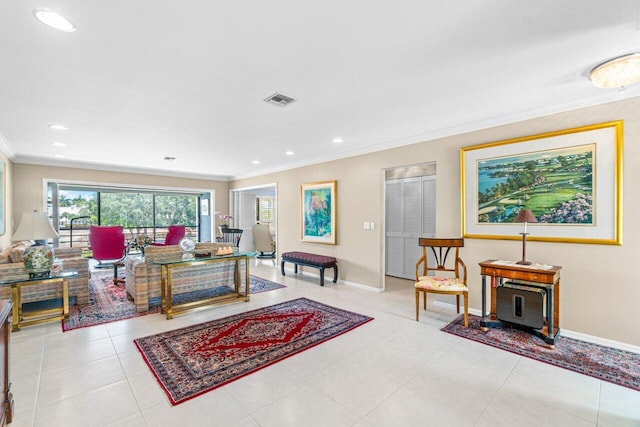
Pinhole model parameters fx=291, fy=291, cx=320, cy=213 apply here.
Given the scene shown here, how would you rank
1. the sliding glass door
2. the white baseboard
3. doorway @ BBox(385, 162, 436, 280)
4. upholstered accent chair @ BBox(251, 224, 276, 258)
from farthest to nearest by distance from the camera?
upholstered accent chair @ BBox(251, 224, 276, 258) → the sliding glass door → doorway @ BBox(385, 162, 436, 280) → the white baseboard

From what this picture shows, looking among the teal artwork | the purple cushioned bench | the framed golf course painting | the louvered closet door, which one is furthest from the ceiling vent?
the louvered closet door

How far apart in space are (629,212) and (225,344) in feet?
13.3

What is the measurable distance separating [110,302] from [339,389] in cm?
377

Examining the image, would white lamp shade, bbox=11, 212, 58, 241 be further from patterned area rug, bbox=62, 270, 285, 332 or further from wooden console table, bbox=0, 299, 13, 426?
wooden console table, bbox=0, 299, 13, 426

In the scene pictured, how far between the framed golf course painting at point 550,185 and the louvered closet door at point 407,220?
175 cm

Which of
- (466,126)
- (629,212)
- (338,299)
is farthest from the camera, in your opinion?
(338,299)

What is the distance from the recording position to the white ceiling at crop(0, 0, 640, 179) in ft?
5.49

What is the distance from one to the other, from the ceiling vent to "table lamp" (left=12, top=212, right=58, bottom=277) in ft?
10.3

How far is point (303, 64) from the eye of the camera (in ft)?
7.38

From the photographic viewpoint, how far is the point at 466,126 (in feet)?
12.4

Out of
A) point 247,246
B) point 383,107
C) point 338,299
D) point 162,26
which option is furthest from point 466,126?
point 247,246

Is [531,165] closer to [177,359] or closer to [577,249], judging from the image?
[577,249]

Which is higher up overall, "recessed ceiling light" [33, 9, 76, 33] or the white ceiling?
the white ceiling

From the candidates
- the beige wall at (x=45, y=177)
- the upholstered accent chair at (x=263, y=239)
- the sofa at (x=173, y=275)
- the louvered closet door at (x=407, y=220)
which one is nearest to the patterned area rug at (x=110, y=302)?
the sofa at (x=173, y=275)
